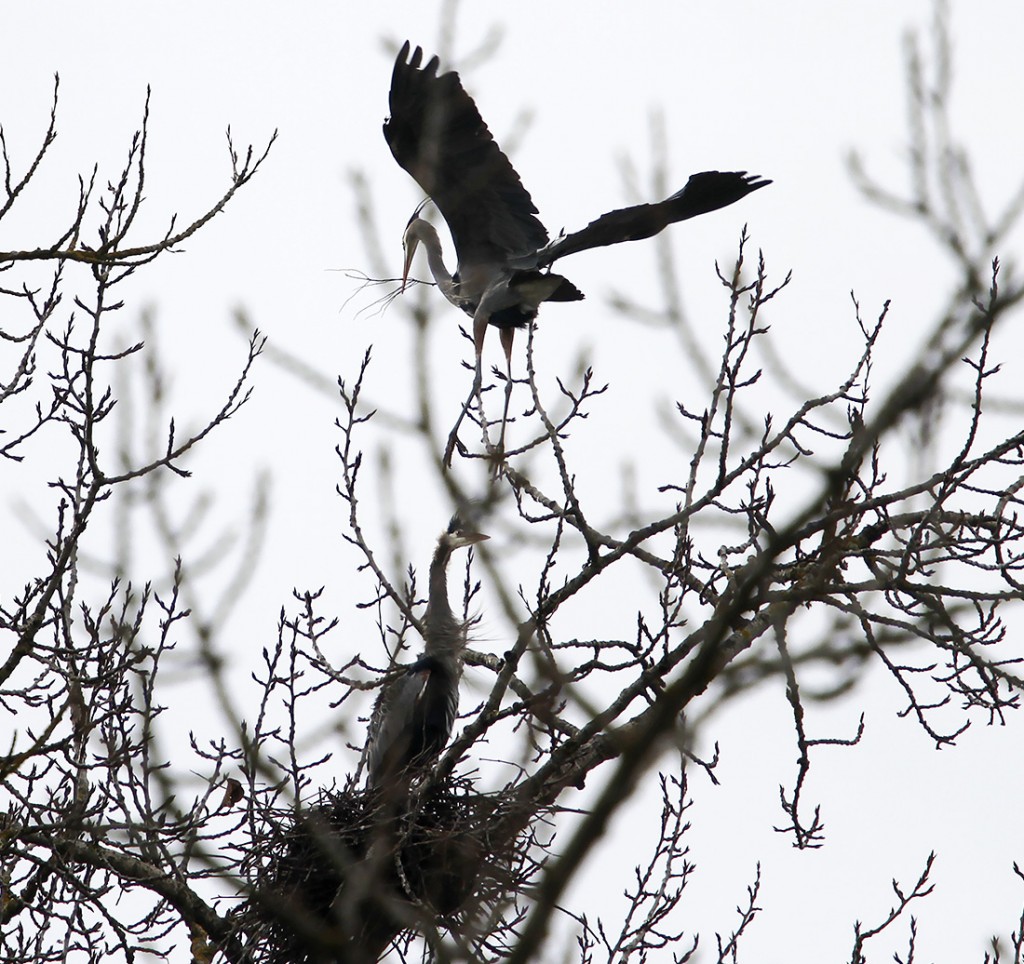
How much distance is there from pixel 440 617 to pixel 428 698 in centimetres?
43

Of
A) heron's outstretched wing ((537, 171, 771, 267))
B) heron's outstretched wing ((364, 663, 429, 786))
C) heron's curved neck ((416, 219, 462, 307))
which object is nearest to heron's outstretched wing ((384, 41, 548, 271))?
heron's curved neck ((416, 219, 462, 307))

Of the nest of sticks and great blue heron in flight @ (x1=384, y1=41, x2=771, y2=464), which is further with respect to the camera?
great blue heron in flight @ (x1=384, y1=41, x2=771, y2=464)

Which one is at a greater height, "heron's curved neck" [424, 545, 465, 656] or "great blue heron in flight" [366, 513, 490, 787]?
"heron's curved neck" [424, 545, 465, 656]

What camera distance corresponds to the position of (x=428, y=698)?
6.75 meters

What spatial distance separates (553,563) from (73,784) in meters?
1.92

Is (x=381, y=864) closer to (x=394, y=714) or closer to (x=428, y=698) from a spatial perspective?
(x=394, y=714)

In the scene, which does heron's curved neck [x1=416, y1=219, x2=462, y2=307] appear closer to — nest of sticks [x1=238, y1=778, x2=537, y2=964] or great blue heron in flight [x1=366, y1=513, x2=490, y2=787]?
great blue heron in flight [x1=366, y1=513, x2=490, y2=787]

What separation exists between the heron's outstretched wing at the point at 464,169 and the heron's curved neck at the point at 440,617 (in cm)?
175

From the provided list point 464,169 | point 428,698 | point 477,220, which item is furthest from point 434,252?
point 428,698

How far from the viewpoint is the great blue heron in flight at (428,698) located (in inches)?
258

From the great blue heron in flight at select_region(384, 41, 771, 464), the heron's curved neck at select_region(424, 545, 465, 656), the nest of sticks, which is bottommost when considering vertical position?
the nest of sticks

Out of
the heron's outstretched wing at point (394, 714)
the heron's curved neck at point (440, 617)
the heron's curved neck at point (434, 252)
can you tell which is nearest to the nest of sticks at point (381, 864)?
the heron's outstretched wing at point (394, 714)

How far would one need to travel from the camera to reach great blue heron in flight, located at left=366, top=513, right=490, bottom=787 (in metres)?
6.56

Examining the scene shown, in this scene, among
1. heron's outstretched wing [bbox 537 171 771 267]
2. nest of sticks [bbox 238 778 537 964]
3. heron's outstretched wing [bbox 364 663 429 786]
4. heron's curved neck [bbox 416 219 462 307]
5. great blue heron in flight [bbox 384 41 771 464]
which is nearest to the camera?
nest of sticks [bbox 238 778 537 964]
